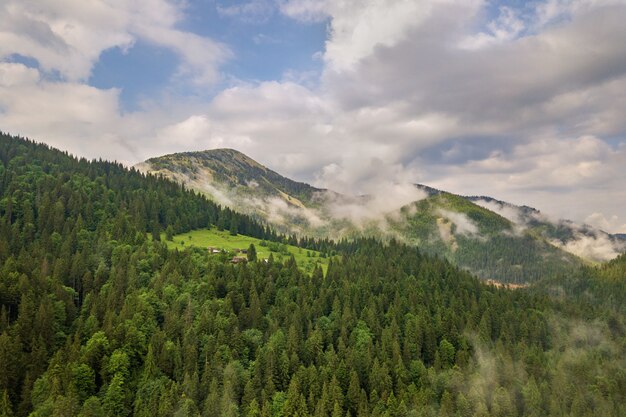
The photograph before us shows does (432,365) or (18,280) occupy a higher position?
(18,280)

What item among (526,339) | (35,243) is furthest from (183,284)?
(526,339)

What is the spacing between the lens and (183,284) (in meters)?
143

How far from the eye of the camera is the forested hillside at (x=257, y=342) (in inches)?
3971

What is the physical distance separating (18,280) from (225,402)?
2668 inches

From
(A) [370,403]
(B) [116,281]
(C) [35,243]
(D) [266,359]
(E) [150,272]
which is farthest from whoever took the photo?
(C) [35,243]

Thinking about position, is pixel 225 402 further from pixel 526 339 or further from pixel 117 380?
pixel 526 339

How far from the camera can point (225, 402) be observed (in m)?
99.2

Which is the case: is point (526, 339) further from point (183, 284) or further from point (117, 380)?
point (117, 380)

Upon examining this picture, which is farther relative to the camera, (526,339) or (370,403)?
(526,339)

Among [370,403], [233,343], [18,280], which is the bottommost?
[370,403]

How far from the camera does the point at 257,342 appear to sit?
123 m

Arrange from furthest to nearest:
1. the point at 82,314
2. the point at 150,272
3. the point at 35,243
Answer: the point at 35,243 < the point at 150,272 < the point at 82,314

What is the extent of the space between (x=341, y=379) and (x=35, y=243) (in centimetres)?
12591

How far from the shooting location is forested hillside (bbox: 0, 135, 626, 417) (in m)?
101
